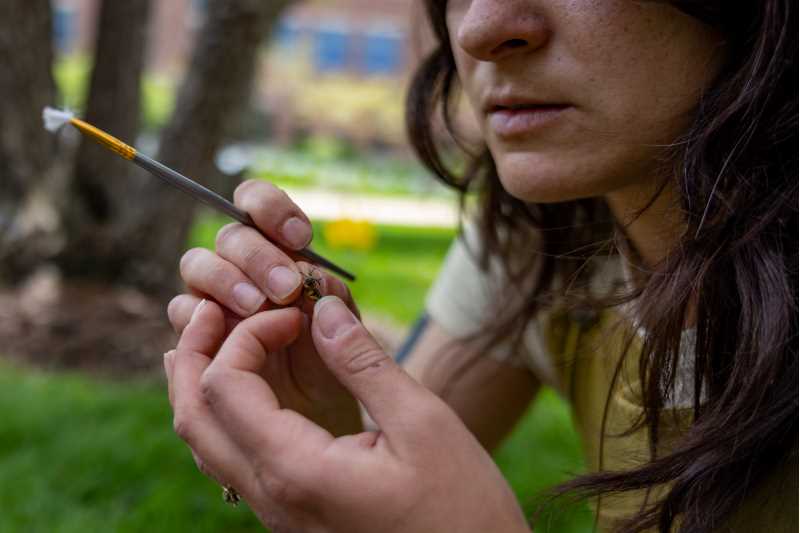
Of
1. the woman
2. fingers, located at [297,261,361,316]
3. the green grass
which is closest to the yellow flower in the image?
the green grass

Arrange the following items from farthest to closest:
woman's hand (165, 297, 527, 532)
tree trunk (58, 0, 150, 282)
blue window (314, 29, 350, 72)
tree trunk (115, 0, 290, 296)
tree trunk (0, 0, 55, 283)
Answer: blue window (314, 29, 350, 72) < tree trunk (58, 0, 150, 282) < tree trunk (115, 0, 290, 296) < tree trunk (0, 0, 55, 283) < woman's hand (165, 297, 527, 532)

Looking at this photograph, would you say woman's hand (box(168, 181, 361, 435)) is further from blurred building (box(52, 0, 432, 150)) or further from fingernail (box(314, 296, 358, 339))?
blurred building (box(52, 0, 432, 150))

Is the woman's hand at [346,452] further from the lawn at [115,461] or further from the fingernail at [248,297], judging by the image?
the lawn at [115,461]

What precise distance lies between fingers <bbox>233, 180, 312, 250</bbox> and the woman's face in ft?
0.76

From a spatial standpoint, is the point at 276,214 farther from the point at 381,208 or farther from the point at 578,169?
the point at 381,208

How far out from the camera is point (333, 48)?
66.2 feet

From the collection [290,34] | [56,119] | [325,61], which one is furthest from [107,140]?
[325,61]

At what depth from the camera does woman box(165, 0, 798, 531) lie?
0.83 m

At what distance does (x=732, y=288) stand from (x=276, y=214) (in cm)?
46

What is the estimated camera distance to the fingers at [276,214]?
103 cm

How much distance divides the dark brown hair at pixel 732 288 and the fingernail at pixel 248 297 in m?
0.35

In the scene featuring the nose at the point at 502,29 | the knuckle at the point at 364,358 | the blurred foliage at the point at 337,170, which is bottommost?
the knuckle at the point at 364,358

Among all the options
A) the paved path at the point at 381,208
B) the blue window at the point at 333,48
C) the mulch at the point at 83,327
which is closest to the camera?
the mulch at the point at 83,327

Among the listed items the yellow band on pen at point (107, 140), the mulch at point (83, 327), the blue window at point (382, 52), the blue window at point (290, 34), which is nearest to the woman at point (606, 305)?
the yellow band on pen at point (107, 140)
